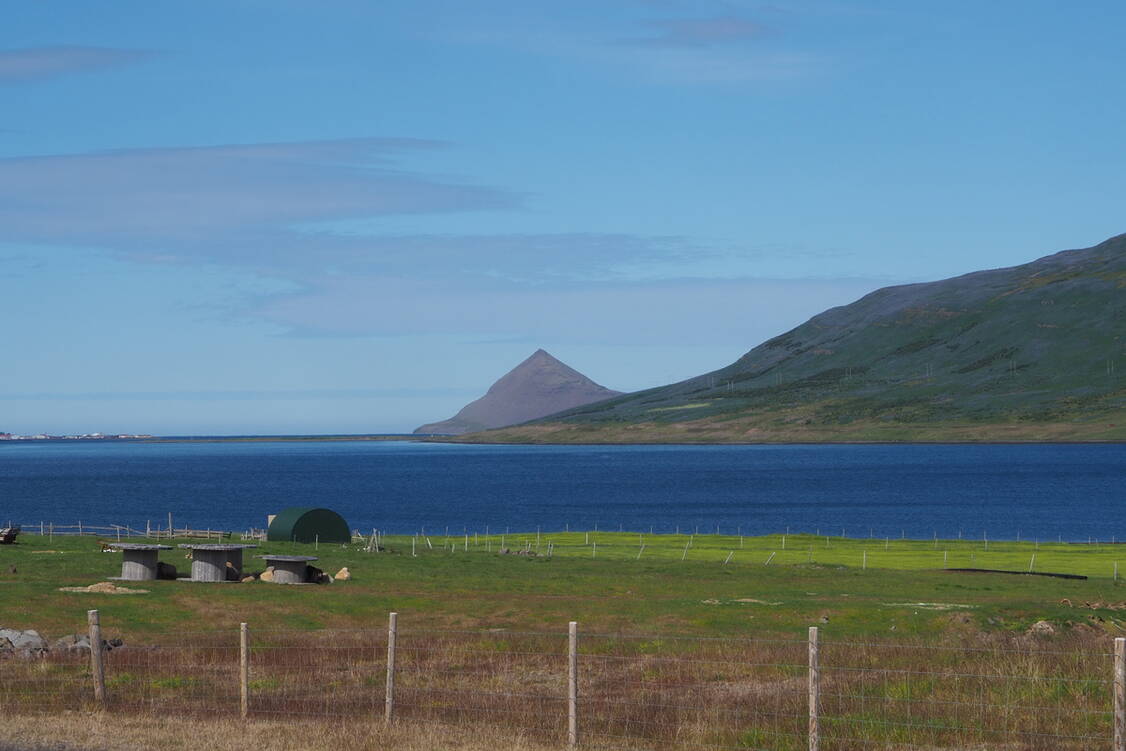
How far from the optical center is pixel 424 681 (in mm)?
31109

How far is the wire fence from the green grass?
6.42 m

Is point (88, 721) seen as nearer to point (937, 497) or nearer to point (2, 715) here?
point (2, 715)

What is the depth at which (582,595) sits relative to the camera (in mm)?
56969

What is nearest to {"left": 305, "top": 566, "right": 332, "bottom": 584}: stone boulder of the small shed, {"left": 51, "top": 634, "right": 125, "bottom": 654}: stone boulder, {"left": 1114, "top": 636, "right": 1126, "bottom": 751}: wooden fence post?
{"left": 51, "top": 634, "right": 125, "bottom": 654}: stone boulder

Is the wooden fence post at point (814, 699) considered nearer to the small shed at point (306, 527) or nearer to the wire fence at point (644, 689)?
the wire fence at point (644, 689)

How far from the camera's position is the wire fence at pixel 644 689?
2344cm

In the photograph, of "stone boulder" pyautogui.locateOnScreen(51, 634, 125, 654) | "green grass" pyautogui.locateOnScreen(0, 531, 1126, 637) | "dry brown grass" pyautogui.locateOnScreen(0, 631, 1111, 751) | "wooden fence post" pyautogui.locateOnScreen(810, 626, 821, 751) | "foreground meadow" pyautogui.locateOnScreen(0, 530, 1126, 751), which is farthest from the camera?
"green grass" pyautogui.locateOnScreen(0, 531, 1126, 637)

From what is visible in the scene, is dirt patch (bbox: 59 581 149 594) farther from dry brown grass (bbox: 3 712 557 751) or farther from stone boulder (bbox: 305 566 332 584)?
dry brown grass (bbox: 3 712 557 751)

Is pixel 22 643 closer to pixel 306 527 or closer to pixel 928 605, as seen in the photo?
pixel 928 605

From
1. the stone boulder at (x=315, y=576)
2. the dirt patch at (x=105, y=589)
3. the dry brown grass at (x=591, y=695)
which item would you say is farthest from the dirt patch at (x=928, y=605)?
the dirt patch at (x=105, y=589)

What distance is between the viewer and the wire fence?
2344 centimetres

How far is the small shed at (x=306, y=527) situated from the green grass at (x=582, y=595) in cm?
381

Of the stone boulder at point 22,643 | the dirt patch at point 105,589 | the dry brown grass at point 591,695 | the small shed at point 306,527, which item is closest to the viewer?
the dry brown grass at point 591,695

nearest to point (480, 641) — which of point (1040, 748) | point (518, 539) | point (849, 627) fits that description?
point (849, 627)
